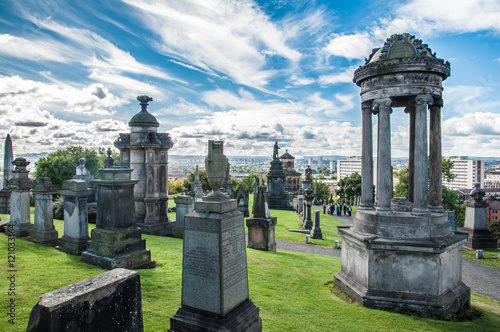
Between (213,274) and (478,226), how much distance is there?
53.5 ft

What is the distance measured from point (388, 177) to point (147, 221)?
34.7 feet

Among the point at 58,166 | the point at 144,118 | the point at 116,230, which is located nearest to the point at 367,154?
the point at 116,230

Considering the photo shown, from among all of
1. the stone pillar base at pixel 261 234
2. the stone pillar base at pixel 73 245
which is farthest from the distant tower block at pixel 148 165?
the stone pillar base at pixel 73 245

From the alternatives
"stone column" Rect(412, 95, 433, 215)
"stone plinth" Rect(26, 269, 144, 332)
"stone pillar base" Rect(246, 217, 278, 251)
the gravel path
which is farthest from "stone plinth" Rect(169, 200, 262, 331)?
the gravel path

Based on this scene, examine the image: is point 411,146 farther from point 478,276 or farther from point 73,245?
point 73,245

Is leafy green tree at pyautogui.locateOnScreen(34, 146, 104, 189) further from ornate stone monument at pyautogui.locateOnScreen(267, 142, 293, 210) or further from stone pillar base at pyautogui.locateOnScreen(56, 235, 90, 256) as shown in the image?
stone pillar base at pyautogui.locateOnScreen(56, 235, 90, 256)

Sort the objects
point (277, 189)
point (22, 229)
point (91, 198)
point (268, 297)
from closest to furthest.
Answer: point (268, 297) < point (22, 229) < point (91, 198) < point (277, 189)

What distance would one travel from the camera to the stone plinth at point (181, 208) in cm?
1331

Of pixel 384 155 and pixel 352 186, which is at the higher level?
pixel 384 155

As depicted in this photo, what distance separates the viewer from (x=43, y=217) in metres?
9.53

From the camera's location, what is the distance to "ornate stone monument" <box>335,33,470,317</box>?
6.77m

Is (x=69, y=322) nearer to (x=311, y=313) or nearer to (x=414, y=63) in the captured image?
(x=311, y=313)

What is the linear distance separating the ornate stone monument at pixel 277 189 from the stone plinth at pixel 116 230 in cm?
2371

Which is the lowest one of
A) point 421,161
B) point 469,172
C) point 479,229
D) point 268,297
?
point 469,172
